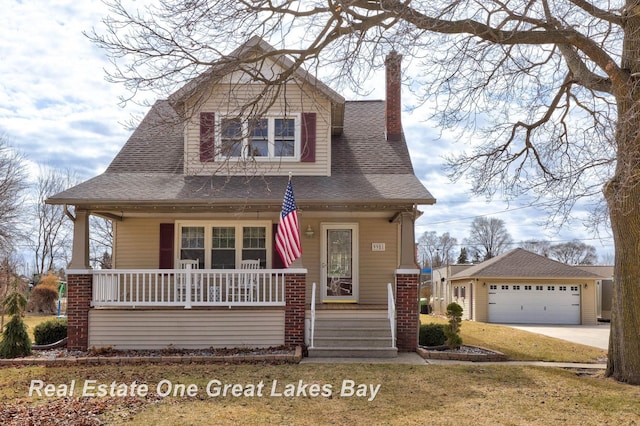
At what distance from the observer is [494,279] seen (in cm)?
2734

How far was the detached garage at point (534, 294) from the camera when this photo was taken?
87.1 ft

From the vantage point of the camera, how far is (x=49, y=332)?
39.9 feet

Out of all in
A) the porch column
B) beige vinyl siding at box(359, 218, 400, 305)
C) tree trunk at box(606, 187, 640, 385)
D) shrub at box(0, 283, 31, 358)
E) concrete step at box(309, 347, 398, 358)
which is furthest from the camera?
beige vinyl siding at box(359, 218, 400, 305)

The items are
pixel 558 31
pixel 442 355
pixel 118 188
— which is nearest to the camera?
pixel 558 31

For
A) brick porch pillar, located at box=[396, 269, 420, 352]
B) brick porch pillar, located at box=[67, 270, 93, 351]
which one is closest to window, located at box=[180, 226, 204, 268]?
brick porch pillar, located at box=[67, 270, 93, 351]

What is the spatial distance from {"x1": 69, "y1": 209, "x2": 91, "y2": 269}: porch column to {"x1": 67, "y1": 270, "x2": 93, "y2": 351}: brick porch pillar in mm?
185

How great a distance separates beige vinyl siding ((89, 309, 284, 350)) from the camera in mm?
11352

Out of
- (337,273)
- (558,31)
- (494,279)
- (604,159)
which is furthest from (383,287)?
(494,279)

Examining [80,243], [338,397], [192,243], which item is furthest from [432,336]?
[80,243]

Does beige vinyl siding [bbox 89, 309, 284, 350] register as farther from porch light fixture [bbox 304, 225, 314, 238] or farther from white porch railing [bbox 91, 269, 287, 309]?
porch light fixture [bbox 304, 225, 314, 238]

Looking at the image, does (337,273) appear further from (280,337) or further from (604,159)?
(604,159)

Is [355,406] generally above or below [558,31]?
below

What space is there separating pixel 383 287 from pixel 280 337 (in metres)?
3.28

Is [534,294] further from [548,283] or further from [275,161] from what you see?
[275,161]
